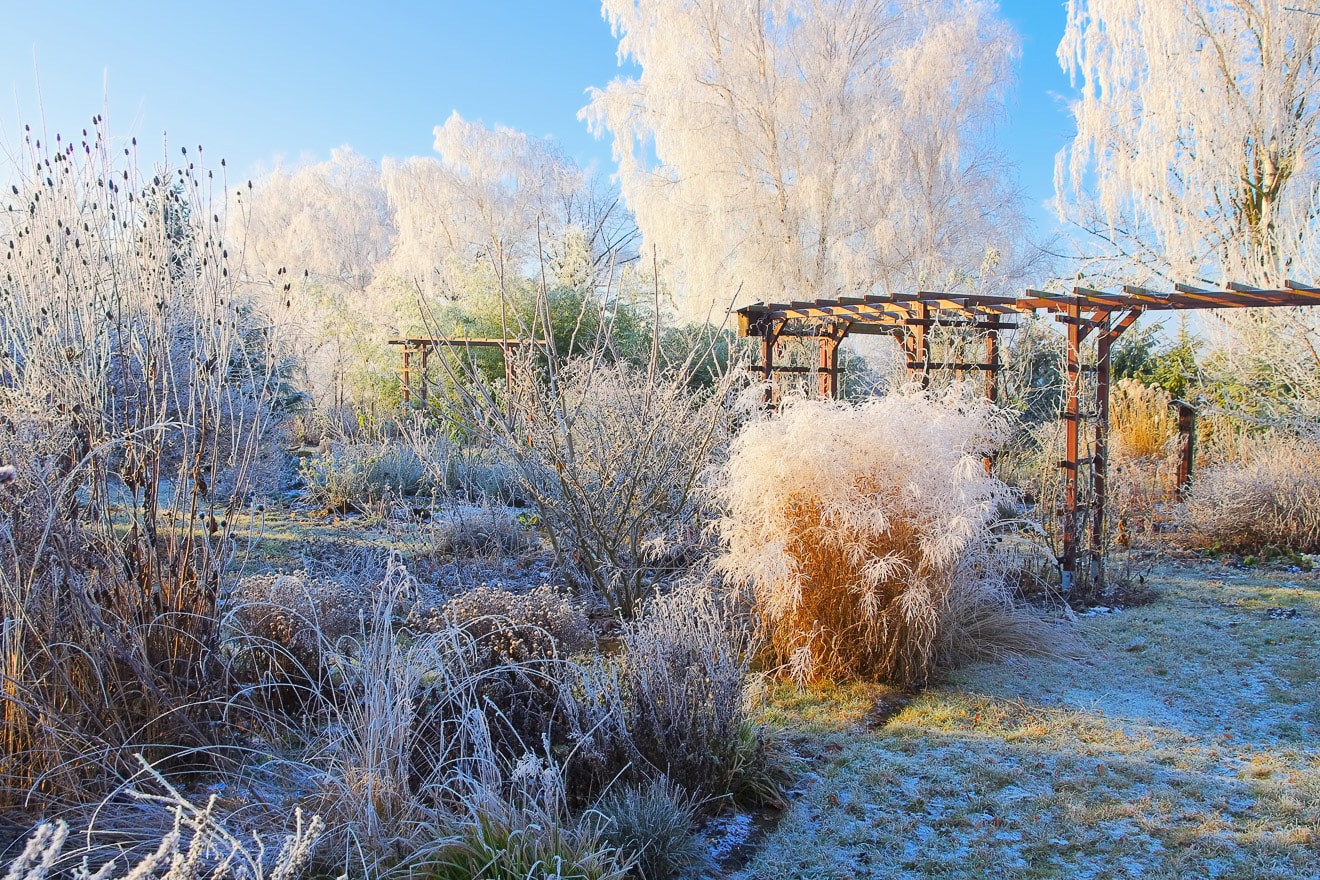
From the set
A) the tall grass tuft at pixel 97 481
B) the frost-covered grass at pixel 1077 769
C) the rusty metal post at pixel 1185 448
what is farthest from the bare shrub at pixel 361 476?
the rusty metal post at pixel 1185 448

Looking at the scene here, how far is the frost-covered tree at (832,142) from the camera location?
51.3 ft

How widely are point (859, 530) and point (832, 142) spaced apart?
1326cm

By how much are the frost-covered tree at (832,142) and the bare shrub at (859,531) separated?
12063 millimetres

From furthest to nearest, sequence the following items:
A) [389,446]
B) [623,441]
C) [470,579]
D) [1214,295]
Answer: [389,446] → [1214,295] → [470,579] → [623,441]

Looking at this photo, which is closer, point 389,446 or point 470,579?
point 470,579

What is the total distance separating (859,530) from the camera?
12.6 ft

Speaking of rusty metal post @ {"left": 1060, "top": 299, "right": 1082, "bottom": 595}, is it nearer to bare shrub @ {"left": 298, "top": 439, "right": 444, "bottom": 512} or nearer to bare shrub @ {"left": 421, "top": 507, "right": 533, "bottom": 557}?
bare shrub @ {"left": 421, "top": 507, "right": 533, "bottom": 557}

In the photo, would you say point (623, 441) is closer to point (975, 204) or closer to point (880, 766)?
point (880, 766)

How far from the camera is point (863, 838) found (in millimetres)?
2809

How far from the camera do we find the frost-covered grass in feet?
8.84

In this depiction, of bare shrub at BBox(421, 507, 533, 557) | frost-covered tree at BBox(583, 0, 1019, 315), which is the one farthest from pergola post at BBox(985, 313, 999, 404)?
frost-covered tree at BBox(583, 0, 1019, 315)

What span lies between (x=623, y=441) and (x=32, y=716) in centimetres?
273

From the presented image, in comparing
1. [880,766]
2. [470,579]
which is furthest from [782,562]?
[470,579]

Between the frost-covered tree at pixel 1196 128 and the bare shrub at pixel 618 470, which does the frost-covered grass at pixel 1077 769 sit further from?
the frost-covered tree at pixel 1196 128
